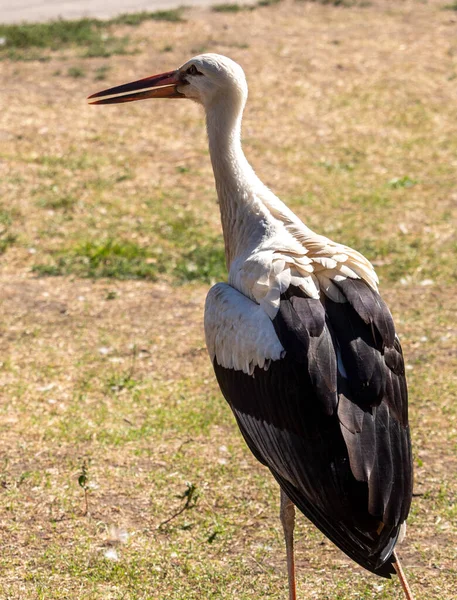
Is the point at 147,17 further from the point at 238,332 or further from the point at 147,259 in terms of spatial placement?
the point at 238,332

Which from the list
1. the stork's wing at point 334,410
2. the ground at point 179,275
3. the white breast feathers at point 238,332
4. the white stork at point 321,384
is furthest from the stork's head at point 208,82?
the ground at point 179,275

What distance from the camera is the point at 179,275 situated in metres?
7.11

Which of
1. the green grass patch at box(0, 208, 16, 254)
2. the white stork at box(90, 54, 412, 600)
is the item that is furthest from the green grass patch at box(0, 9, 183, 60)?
the white stork at box(90, 54, 412, 600)

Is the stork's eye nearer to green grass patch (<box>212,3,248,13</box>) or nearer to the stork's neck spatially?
the stork's neck

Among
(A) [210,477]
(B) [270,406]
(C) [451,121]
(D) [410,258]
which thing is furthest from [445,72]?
(B) [270,406]

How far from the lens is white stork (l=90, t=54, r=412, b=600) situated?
3.46m

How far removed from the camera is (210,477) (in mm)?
4961

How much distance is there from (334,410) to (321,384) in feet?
0.34

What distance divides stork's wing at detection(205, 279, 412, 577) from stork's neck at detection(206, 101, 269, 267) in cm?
64

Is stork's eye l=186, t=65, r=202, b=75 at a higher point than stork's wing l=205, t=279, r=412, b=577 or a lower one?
higher

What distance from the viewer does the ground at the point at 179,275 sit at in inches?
175

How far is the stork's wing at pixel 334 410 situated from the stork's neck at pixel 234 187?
0.64m

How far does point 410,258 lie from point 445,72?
15.1 ft

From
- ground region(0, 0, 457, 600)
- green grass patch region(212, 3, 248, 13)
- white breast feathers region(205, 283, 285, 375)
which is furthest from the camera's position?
green grass patch region(212, 3, 248, 13)
